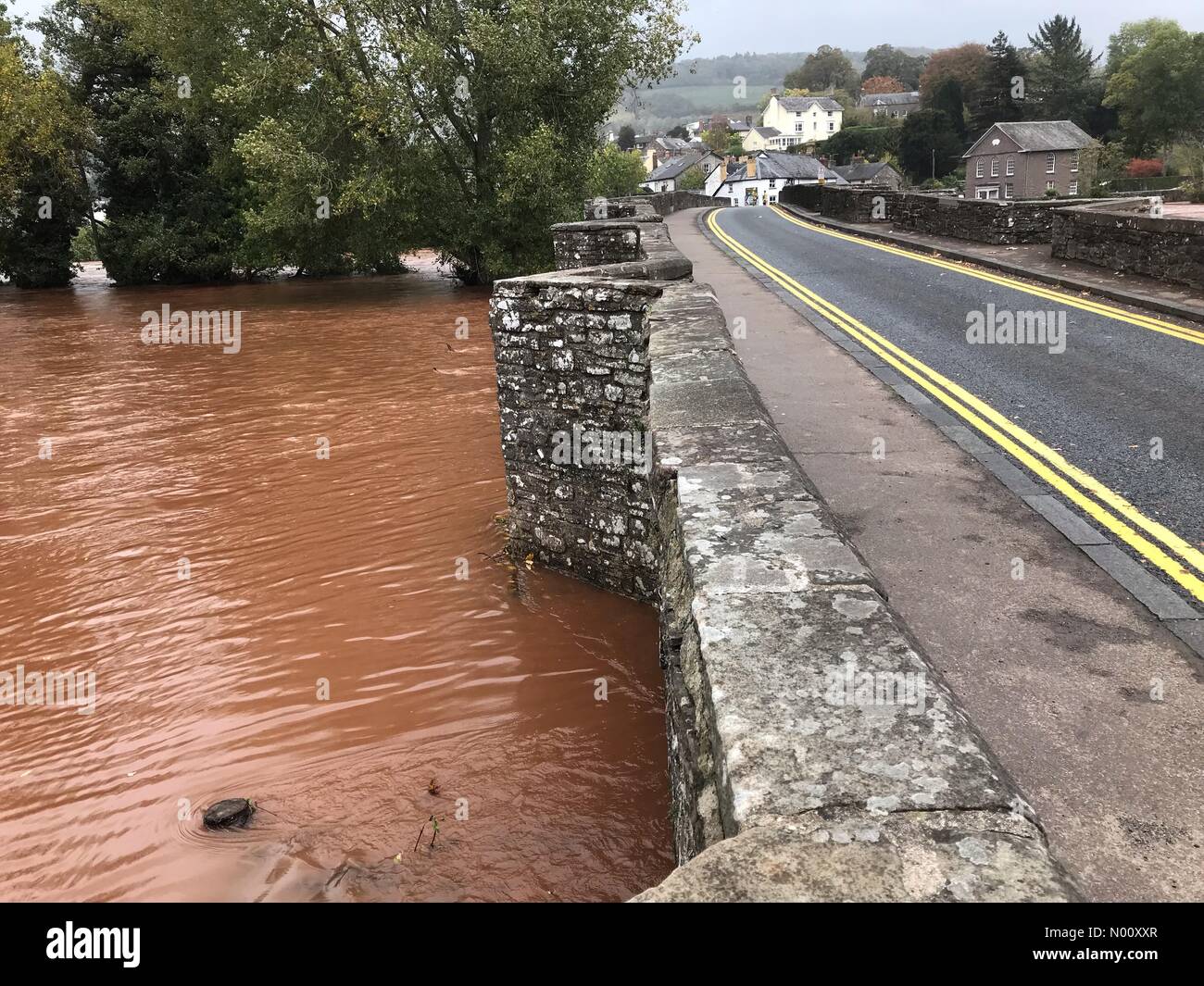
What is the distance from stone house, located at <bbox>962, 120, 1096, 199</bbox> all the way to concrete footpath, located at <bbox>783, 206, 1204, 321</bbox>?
4956 cm

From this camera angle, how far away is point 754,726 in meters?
2.49

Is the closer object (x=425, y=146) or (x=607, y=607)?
(x=607, y=607)

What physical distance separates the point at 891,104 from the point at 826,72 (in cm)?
5406

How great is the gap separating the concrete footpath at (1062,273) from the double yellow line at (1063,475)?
773mm

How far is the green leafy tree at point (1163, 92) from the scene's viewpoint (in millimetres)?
70812

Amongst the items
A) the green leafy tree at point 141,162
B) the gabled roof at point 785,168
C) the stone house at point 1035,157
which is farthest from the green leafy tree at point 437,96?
the gabled roof at point 785,168

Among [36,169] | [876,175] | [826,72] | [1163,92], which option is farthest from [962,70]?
[826,72]

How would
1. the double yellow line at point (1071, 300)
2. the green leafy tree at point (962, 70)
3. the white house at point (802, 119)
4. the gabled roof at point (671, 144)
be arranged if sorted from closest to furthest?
the double yellow line at point (1071, 300), the green leafy tree at point (962, 70), the white house at point (802, 119), the gabled roof at point (671, 144)

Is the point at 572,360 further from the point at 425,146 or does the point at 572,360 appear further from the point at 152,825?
the point at 425,146

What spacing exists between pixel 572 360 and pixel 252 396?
1062 centimetres

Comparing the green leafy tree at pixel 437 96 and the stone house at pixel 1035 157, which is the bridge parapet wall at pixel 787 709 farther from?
the stone house at pixel 1035 157

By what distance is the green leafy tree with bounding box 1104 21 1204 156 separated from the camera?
232 feet

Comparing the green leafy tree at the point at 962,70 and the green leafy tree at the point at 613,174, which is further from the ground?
the green leafy tree at the point at 962,70
